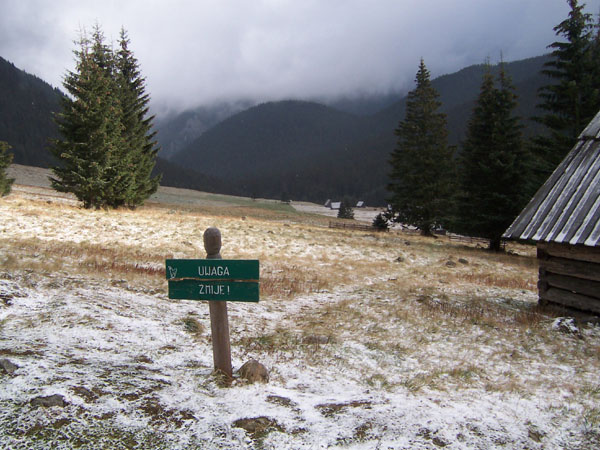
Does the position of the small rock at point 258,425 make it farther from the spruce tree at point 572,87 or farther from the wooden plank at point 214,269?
the spruce tree at point 572,87

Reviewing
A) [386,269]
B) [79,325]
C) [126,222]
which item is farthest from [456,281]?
[126,222]

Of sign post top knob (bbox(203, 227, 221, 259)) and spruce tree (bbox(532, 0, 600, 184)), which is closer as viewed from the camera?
sign post top knob (bbox(203, 227, 221, 259))

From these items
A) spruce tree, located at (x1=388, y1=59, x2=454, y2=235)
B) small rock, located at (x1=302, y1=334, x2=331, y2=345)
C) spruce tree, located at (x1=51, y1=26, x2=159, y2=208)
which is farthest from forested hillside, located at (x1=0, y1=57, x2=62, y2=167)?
small rock, located at (x1=302, y1=334, x2=331, y2=345)

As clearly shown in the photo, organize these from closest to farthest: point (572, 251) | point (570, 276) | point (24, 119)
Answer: point (572, 251), point (570, 276), point (24, 119)

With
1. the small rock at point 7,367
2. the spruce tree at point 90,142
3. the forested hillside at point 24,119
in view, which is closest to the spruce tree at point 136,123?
the spruce tree at point 90,142

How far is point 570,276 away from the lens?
8719 millimetres

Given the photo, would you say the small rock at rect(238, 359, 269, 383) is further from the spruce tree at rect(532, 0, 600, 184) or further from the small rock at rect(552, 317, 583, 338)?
the spruce tree at rect(532, 0, 600, 184)

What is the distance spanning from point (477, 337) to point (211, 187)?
188 m

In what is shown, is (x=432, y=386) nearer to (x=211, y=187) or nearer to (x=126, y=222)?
(x=126, y=222)

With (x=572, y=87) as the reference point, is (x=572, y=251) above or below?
below

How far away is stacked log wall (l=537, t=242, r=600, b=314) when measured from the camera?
8141 mm

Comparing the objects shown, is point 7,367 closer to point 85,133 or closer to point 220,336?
point 220,336

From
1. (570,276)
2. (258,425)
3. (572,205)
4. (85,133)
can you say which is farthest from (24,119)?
(570,276)

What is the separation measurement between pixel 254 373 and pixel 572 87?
2324 centimetres
